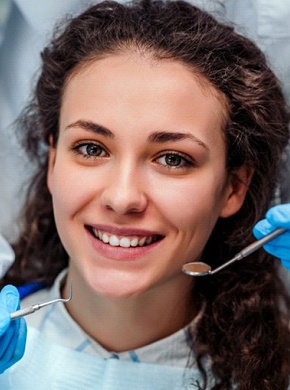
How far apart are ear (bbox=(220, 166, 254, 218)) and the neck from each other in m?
0.17

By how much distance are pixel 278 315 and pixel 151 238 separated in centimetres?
42

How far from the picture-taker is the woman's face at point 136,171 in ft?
4.75

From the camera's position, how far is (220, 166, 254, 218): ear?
164cm

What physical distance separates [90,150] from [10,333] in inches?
15.2

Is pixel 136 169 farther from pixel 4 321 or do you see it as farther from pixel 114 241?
pixel 4 321

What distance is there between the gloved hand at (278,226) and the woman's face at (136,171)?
0.15 metres

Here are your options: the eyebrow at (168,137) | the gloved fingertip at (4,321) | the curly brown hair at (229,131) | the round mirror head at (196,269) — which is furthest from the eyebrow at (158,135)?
the gloved fingertip at (4,321)

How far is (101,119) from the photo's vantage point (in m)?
1.46

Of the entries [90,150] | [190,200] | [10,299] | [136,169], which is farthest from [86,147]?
[10,299]

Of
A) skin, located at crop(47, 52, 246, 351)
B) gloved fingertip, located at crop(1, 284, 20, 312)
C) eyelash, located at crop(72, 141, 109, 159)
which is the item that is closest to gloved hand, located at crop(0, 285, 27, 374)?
gloved fingertip, located at crop(1, 284, 20, 312)

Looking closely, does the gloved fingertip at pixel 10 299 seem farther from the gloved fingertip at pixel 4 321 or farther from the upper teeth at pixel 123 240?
the upper teeth at pixel 123 240

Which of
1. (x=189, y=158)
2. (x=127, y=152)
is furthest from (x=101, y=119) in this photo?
(x=189, y=158)

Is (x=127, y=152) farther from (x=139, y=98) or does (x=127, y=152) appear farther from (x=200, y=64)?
(x=200, y=64)

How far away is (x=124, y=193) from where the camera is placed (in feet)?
4.62
